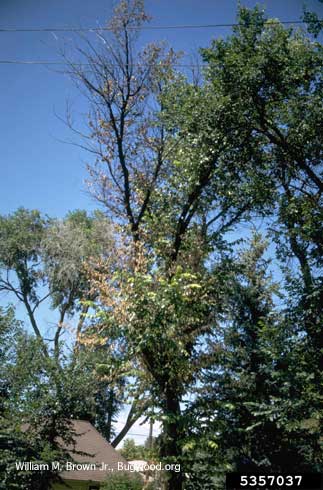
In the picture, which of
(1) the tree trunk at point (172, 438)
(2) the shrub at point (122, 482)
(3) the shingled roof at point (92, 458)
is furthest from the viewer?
(3) the shingled roof at point (92, 458)

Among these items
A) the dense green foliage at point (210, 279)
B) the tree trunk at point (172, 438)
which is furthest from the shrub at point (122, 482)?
the tree trunk at point (172, 438)

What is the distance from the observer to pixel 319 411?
9.30 m

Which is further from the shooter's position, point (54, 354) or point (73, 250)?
point (73, 250)

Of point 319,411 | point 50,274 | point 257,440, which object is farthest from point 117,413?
point 319,411

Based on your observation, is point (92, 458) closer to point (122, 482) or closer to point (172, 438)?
point (122, 482)

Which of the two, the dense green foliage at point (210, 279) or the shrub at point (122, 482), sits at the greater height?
the dense green foliage at point (210, 279)

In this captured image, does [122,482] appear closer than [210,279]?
No

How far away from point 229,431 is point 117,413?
18.3 metres

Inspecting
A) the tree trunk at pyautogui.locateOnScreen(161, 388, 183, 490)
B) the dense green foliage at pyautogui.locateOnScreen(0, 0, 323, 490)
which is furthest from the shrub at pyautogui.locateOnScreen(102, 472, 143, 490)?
the tree trunk at pyautogui.locateOnScreen(161, 388, 183, 490)

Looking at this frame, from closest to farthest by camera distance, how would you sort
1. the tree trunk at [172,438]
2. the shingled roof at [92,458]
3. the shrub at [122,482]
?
1. the tree trunk at [172,438]
2. the shrub at [122,482]
3. the shingled roof at [92,458]

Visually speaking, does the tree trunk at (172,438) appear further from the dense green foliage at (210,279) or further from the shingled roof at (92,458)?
the shingled roof at (92,458)

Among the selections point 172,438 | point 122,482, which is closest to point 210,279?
point 172,438

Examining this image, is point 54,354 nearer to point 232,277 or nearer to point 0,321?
point 0,321

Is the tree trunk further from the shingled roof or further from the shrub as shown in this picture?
the shingled roof
